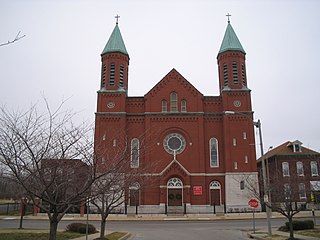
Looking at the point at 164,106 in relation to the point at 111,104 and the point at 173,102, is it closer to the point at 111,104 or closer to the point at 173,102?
the point at 173,102

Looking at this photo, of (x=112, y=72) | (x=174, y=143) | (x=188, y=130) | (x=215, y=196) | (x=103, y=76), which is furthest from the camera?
(x=103, y=76)

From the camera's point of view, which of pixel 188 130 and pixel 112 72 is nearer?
pixel 188 130

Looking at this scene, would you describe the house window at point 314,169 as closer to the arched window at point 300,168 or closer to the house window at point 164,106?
the arched window at point 300,168

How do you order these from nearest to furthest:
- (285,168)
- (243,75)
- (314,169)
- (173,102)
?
(173,102) < (243,75) < (314,169) < (285,168)

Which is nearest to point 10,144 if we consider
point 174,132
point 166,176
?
point 166,176

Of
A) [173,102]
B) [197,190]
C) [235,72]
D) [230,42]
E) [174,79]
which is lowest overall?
[197,190]

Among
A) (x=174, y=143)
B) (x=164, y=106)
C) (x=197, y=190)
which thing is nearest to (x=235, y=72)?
(x=164, y=106)

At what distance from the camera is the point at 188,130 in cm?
4316

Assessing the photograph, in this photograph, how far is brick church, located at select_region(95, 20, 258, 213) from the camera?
4044 cm

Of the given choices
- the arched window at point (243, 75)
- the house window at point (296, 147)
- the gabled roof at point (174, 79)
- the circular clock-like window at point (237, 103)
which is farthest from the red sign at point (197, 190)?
the house window at point (296, 147)

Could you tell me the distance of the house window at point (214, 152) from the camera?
42.6 metres

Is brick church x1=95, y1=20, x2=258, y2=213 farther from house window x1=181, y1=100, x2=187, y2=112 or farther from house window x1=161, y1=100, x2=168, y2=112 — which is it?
house window x1=181, y1=100, x2=187, y2=112

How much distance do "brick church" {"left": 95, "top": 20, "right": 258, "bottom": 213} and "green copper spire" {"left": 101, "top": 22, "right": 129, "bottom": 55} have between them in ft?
0.49

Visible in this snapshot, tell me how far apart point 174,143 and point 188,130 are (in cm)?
251
